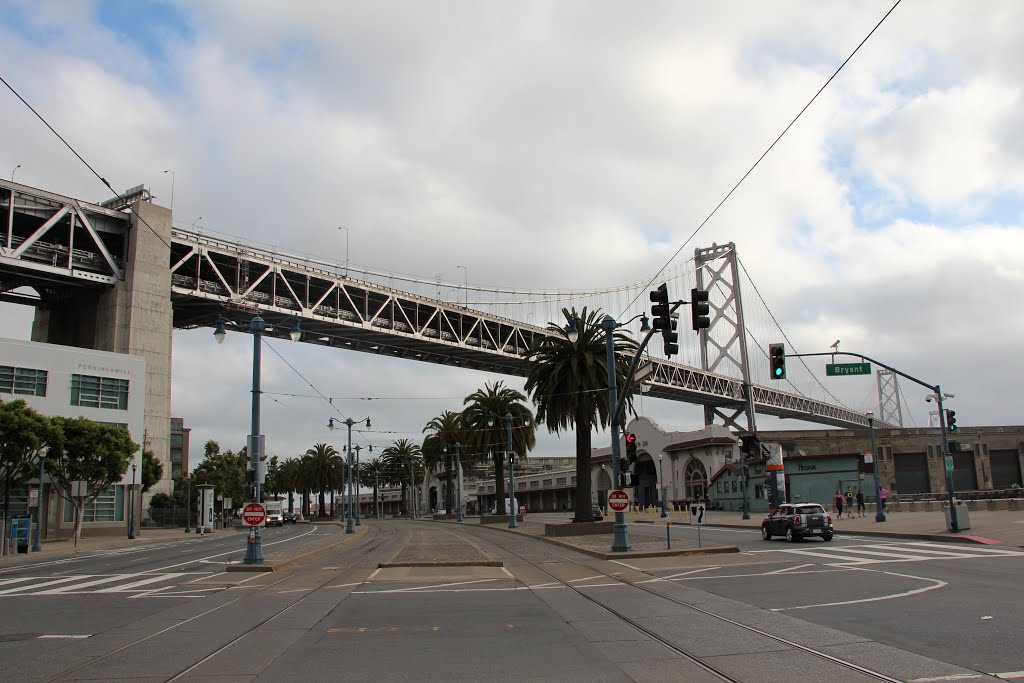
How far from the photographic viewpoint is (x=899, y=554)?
23.2 m

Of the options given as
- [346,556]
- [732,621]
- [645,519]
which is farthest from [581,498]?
[732,621]

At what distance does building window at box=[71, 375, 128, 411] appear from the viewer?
201 ft

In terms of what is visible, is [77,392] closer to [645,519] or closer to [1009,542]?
[645,519]

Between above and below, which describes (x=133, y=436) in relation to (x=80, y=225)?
below

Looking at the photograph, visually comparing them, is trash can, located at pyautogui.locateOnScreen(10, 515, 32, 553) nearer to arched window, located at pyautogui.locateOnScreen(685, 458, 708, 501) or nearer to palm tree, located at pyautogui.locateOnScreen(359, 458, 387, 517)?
arched window, located at pyautogui.locateOnScreen(685, 458, 708, 501)

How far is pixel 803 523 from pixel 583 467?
15.5 meters

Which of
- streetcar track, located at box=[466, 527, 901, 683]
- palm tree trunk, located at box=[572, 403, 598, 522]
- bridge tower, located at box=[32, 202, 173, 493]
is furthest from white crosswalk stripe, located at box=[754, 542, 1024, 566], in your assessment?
bridge tower, located at box=[32, 202, 173, 493]

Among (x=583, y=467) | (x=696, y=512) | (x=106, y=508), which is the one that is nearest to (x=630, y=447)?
(x=696, y=512)

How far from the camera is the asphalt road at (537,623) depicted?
9617mm

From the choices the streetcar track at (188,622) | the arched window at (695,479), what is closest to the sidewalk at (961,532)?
the streetcar track at (188,622)

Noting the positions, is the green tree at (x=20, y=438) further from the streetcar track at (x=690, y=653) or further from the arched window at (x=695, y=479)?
the arched window at (x=695, y=479)

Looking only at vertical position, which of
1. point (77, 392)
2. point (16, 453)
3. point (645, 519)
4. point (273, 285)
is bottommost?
point (645, 519)

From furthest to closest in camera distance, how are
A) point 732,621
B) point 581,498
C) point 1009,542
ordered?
point 581,498 → point 1009,542 → point 732,621

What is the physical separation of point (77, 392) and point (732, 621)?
6025cm
